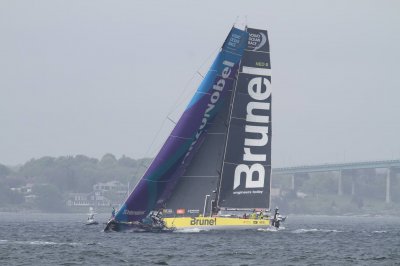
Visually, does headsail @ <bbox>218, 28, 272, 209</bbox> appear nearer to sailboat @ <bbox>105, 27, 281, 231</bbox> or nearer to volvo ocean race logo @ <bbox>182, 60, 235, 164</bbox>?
sailboat @ <bbox>105, 27, 281, 231</bbox>

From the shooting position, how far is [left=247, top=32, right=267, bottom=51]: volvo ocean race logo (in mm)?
65000

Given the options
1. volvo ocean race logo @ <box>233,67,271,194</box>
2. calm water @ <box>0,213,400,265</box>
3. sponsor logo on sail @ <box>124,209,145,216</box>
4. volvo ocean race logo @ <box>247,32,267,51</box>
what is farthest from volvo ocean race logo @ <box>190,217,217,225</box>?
volvo ocean race logo @ <box>247,32,267,51</box>

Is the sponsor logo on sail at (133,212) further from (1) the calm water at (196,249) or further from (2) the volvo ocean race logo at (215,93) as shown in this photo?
(2) the volvo ocean race logo at (215,93)

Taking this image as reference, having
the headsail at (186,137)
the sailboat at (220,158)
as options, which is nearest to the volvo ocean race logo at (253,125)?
the sailboat at (220,158)

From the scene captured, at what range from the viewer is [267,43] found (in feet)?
216

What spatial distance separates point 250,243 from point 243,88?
11957mm

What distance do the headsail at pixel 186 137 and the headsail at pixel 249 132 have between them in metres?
1.33

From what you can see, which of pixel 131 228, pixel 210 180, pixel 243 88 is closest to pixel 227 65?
pixel 243 88

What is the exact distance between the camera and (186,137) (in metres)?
62.0

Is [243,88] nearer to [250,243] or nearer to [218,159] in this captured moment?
[218,159]

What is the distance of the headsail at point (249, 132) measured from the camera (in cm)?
6444

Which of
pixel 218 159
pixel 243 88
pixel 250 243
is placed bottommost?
pixel 250 243

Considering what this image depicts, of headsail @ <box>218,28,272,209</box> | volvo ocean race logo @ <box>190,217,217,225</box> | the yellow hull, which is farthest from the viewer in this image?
headsail @ <box>218,28,272,209</box>

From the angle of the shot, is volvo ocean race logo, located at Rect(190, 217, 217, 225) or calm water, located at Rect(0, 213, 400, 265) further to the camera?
volvo ocean race logo, located at Rect(190, 217, 217, 225)
